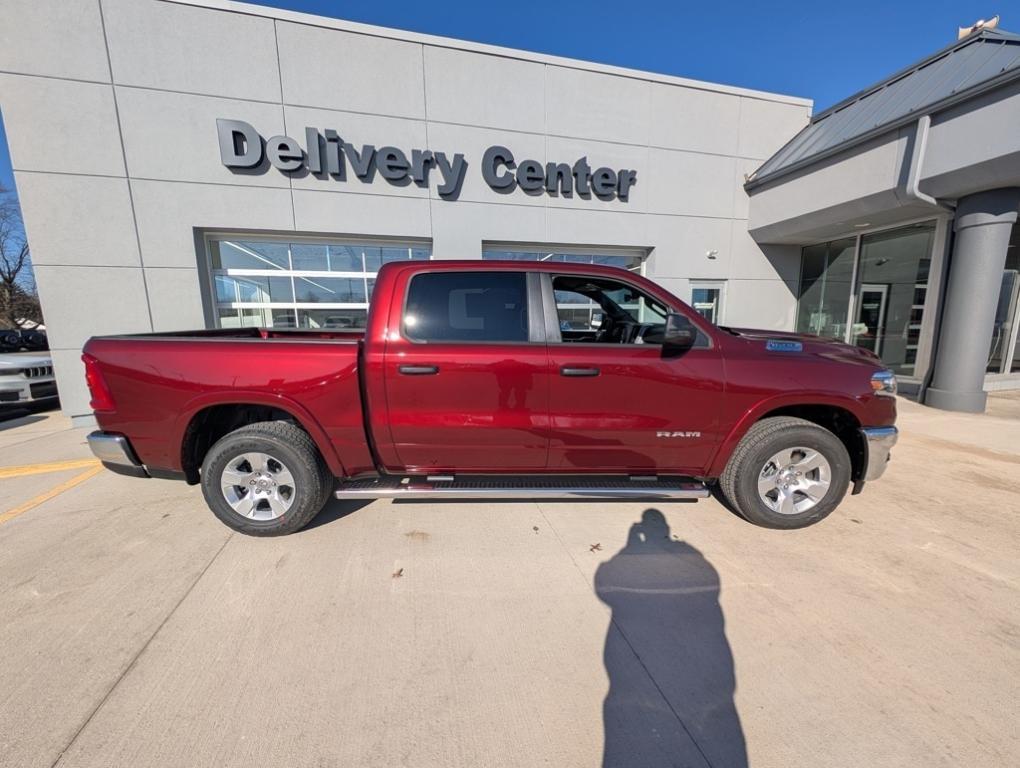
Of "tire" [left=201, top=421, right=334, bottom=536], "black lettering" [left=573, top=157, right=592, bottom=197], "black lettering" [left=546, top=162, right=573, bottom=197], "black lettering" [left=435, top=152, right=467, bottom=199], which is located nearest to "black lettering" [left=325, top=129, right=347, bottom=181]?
"black lettering" [left=435, top=152, right=467, bottom=199]

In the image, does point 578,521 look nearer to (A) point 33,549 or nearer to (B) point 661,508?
(B) point 661,508

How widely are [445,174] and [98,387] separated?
651 centimetres

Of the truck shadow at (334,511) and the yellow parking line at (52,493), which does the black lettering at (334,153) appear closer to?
the yellow parking line at (52,493)

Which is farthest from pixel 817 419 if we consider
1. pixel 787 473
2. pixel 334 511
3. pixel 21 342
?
pixel 21 342

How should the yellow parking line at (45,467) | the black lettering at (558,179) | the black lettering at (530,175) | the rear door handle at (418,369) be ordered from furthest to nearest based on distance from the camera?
the black lettering at (558,179) → the black lettering at (530,175) → the yellow parking line at (45,467) → the rear door handle at (418,369)

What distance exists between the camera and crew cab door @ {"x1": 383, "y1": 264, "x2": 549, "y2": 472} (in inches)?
114

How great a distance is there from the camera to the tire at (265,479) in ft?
9.74

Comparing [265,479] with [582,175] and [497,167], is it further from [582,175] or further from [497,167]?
[582,175]

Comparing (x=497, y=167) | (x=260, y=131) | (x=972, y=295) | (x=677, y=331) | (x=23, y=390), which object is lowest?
(x=23, y=390)

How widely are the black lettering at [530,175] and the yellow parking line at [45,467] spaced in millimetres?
7901

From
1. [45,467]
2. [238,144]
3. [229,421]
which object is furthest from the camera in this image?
[238,144]

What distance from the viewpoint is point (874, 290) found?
911 cm

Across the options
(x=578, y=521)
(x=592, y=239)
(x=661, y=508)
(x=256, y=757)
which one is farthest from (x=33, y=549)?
(x=592, y=239)

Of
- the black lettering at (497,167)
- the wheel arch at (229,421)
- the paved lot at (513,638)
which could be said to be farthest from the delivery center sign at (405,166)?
the paved lot at (513,638)
